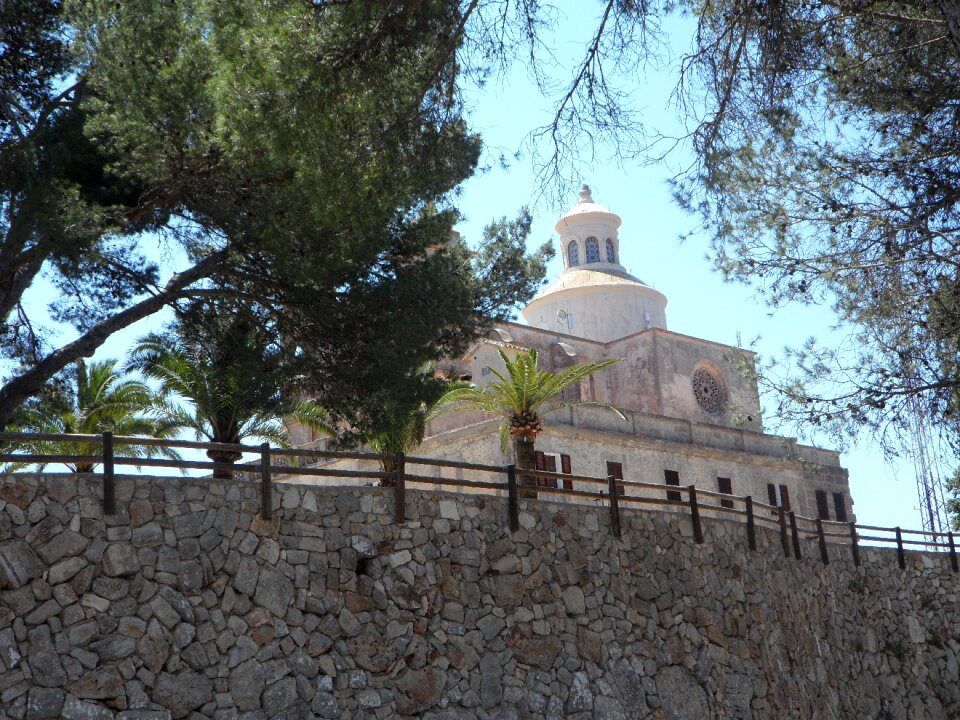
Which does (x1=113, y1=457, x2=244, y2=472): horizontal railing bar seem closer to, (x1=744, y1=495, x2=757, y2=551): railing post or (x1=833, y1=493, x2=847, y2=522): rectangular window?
(x1=744, y1=495, x2=757, y2=551): railing post

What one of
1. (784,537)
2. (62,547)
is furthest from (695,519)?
(62,547)

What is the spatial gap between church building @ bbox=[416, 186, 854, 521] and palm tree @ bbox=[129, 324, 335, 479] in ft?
20.2

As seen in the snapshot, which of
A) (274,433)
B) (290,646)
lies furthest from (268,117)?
(274,433)

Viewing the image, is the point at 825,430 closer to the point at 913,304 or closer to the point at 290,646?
the point at 913,304

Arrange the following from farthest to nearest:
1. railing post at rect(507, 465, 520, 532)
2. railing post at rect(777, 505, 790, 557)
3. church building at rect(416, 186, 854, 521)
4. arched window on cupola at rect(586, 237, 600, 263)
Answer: arched window on cupola at rect(586, 237, 600, 263)
church building at rect(416, 186, 854, 521)
railing post at rect(777, 505, 790, 557)
railing post at rect(507, 465, 520, 532)

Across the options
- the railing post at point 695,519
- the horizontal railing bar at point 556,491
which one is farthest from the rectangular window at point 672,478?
the horizontal railing bar at point 556,491

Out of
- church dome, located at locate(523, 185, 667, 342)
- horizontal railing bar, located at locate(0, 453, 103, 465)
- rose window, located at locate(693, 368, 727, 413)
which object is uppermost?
church dome, located at locate(523, 185, 667, 342)

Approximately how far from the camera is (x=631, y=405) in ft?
114

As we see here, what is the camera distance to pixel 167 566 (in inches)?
501

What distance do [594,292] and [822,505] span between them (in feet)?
36.7

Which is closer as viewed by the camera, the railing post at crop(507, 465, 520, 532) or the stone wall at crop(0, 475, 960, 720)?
the stone wall at crop(0, 475, 960, 720)

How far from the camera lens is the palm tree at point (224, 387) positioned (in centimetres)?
1560

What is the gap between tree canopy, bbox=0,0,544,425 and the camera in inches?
500

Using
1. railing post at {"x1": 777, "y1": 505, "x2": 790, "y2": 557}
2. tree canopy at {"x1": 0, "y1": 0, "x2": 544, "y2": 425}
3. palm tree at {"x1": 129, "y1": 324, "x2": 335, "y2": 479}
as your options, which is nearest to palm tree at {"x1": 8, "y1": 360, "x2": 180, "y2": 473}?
palm tree at {"x1": 129, "y1": 324, "x2": 335, "y2": 479}
